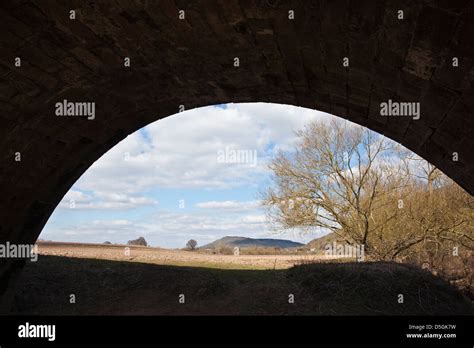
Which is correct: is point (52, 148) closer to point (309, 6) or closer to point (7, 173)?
point (7, 173)

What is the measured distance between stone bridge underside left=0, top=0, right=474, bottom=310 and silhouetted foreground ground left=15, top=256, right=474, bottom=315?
106 inches

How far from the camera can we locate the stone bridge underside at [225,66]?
3615 millimetres

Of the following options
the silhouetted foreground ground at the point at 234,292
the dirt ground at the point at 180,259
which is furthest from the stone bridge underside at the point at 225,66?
the dirt ground at the point at 180,259

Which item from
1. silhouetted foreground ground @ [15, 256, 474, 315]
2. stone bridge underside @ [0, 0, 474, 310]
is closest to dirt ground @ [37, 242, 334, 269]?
silhouetted foreground ground @ [15, 256, 474, 315]

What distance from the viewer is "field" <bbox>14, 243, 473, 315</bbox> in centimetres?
826

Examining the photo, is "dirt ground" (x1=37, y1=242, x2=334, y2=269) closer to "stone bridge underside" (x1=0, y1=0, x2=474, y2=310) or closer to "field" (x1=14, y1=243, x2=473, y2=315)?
"field" (x1=14, y1=243, x2=473, y2=315)

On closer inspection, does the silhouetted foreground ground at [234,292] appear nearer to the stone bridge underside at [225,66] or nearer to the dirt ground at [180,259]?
the stone bridge underside at [225,66]

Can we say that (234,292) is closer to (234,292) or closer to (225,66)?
(234,292)

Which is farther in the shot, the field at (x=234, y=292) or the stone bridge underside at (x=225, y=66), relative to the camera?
the field at (x=234, y=292)

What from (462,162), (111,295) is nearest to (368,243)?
(111,295)

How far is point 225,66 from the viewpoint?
5.39 meters

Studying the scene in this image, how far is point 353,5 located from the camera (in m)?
3.44

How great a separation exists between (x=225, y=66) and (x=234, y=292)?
246 inches

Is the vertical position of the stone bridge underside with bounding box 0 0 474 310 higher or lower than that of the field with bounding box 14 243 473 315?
higher
